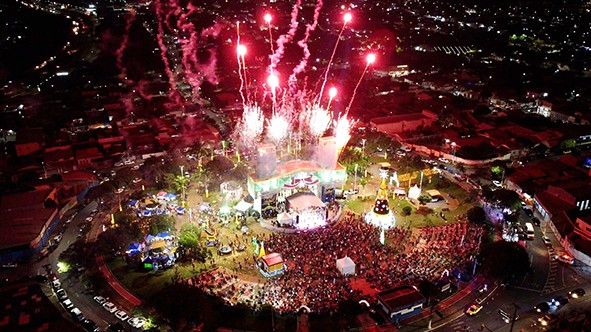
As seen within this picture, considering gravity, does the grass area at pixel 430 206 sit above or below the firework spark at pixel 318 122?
below

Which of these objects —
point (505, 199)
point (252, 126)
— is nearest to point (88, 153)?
point (252, 126)

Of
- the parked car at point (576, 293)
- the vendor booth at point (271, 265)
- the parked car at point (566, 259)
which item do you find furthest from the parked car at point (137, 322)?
the parked car at point (566, 259)

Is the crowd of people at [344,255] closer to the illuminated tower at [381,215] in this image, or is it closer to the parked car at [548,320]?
the illuminated tower at [381,215]

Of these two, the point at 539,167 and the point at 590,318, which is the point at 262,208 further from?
the point at 539,167

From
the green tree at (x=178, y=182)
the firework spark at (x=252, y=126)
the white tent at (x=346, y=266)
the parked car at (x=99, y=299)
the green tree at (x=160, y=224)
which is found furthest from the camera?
the firework spark at (x=252, y=126)

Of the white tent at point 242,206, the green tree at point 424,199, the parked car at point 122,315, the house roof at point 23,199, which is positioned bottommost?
the parked car at point 122,315
